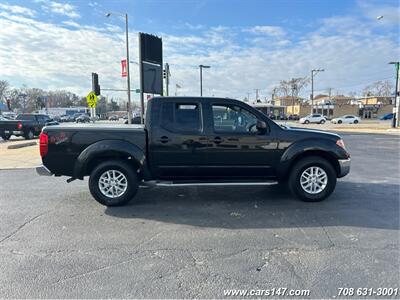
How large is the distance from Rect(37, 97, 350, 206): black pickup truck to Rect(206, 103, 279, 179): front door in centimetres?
2

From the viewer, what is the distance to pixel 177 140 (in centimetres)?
530

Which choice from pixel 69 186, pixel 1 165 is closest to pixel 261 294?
pixel 69 186

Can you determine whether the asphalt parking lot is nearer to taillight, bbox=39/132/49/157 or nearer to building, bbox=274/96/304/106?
taillight, bbox=39/132/49/157

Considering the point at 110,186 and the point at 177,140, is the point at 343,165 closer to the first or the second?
the point at 177,140

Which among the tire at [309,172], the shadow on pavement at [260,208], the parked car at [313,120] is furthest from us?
the parked car at [313,120]

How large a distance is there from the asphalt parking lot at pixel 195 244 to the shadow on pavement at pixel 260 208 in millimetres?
19

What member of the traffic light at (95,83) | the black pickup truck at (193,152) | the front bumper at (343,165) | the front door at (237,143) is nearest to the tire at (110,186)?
the black pickup truck at (193,152)

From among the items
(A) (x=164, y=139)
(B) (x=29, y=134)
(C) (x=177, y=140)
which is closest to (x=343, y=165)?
(C) (x=177, y=140)

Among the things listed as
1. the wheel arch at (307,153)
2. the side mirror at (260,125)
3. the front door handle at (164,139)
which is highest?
the side mirror at (260,125)

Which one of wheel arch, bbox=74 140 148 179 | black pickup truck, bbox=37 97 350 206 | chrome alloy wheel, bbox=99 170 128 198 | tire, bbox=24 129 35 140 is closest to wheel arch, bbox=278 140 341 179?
black pickup truck, bbox=37 97 350 206

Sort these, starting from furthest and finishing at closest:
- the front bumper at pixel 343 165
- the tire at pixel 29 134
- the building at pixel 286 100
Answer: the building at pixel 286 100
the tire at pixel 29 134
the front bumper at pixel 343 165

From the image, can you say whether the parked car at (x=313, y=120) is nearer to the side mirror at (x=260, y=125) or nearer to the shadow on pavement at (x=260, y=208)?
the shadow on pavement at (x=260, y=208)

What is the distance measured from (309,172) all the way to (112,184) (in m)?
3.58

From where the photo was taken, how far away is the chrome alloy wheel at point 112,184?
5.30 meters
